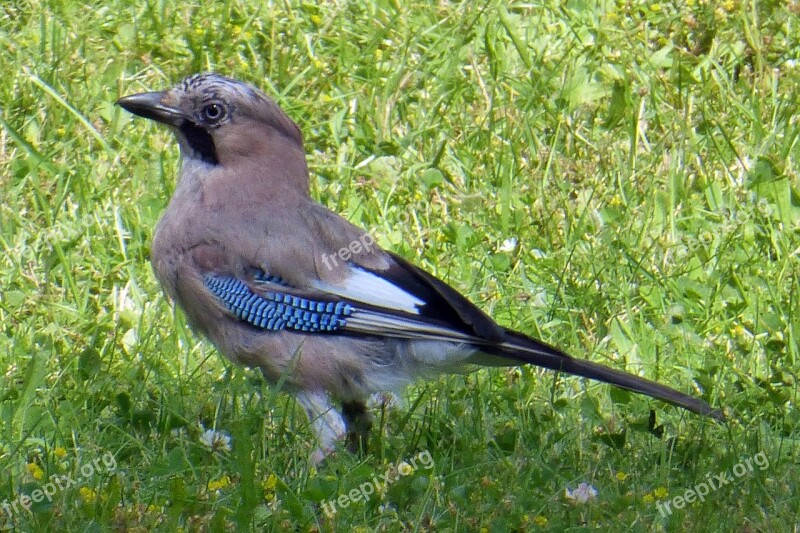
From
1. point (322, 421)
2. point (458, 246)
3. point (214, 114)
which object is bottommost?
point (458, 246)

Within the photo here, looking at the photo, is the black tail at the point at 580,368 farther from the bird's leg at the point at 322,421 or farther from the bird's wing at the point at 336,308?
the bird's leg at the point at 322,421

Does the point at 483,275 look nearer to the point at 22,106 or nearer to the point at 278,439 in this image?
the point at 278,439

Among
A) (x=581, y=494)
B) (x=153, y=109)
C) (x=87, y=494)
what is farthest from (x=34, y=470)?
(x=581, y=494)

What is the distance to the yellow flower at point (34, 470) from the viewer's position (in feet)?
13.9

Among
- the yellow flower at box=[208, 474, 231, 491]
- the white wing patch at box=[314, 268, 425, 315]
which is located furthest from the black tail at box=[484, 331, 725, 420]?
the yellow flower at box=[208, 474, 231, 491]

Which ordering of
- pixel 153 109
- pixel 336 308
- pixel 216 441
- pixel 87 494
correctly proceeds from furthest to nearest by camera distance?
pixel 153 109, pixel 336 308, pixel 216 441, pixel 87 494

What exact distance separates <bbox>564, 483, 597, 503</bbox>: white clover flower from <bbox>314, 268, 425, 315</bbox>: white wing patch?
2.64 ft

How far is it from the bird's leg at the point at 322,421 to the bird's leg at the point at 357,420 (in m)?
0.11

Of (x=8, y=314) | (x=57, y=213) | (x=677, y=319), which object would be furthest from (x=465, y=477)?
(x=57, y=213)

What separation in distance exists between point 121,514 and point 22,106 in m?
3.12

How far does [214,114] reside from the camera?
5.12 m

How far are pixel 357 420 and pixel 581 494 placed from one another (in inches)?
38.3

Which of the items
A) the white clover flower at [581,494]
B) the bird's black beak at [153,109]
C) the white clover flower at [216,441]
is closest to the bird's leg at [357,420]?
the white clover flower at [216,441]

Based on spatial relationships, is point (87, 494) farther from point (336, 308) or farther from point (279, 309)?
point (336, 308)
